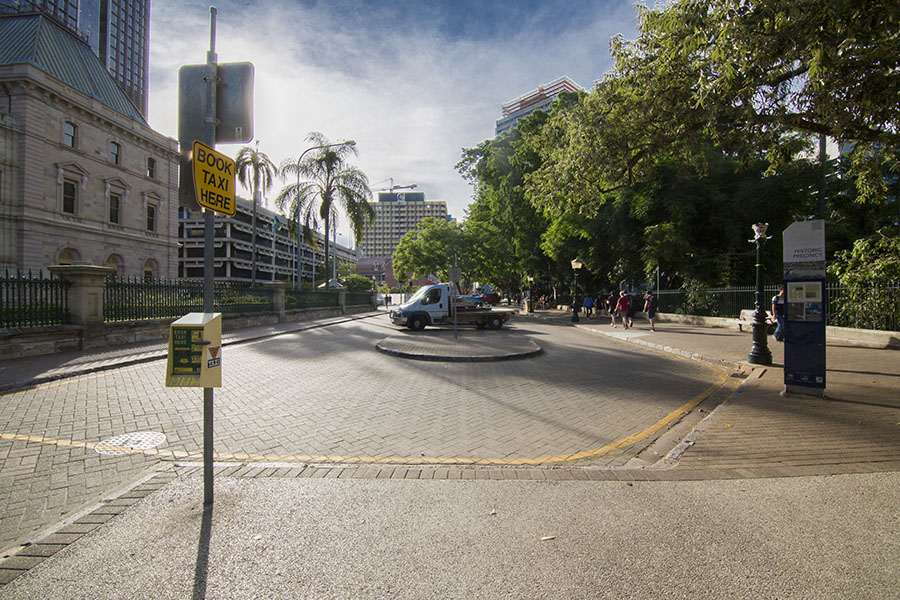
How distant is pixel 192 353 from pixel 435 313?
15901 millimetres

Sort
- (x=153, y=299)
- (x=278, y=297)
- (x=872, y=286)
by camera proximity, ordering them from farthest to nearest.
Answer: (x=278, y=297)
(x=153, y=299)
(x=872, y=286)

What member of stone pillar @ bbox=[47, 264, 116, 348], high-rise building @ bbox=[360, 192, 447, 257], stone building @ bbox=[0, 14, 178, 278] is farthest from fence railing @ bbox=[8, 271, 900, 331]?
high-rise building @ bbox=[360, 192, 447, 257]

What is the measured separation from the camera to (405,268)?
147 feet

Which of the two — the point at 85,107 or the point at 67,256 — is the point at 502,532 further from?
the point at 85,107

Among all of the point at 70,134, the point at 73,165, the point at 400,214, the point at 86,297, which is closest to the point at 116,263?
the point at 73,165

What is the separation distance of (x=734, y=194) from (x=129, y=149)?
46.2 m

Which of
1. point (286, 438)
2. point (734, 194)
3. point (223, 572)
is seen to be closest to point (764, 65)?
point (286, 438)

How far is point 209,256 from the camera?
10.7 feet

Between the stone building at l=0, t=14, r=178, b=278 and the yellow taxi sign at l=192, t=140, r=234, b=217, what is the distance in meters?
36.7

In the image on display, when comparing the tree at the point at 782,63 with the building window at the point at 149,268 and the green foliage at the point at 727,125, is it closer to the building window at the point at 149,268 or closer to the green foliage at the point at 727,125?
the green foliage at the point at 727,125

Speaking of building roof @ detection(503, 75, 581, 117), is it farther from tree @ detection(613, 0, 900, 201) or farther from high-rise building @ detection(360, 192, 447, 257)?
tree @ detection(613, 0, 900, 201)

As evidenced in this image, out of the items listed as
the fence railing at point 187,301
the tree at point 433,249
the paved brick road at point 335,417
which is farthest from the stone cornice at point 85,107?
the paved brick road at point 335,417

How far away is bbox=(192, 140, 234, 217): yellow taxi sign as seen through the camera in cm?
303

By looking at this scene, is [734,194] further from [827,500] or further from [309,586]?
[309,586]
